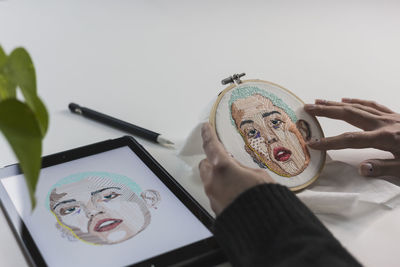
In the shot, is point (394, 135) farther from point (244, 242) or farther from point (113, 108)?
point (113, 108)

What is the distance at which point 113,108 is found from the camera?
2.83 ft

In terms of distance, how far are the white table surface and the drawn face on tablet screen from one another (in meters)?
0.09

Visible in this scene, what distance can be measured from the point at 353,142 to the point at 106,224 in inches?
14.5

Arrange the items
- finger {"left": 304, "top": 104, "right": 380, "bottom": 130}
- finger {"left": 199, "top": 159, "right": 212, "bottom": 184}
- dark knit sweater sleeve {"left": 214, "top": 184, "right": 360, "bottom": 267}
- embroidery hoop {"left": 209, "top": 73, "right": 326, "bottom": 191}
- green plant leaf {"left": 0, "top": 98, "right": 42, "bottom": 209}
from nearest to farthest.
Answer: green plant leaf {"left": 0, "top": 98, "right": 42, "bottom": 209}, dark knit sweater sleeve {"left": 214, "top": 184, "right": 360, "bottom": 267}, finger {"left": 199, "top": 159, "right": 212, "bottom": 184}, embroidery hoop {"left": 209, "top": 73, "right": 326, "bottom": 191}, finger {"left": 304, "top": 104, "right": 380, "bottom": 130}

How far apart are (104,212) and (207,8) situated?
31.3 inches

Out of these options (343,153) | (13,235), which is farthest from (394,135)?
(13,235)

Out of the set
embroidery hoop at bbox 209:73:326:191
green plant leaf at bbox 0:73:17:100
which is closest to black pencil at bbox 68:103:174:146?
embroidery hoop at bbox 209:73:326:191

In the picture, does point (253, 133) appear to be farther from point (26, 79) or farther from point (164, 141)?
point (26, 79)

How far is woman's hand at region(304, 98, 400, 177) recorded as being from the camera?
0.68 metres

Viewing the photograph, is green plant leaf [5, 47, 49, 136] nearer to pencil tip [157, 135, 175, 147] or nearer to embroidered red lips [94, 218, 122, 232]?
embroidered red lips [94, 218, 122, 232]

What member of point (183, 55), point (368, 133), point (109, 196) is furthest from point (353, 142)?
point (183, 55)

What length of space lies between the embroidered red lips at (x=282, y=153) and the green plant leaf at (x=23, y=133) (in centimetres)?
44

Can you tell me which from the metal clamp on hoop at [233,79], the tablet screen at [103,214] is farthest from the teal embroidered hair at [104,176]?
the metal clamp on hoop at [233,79]

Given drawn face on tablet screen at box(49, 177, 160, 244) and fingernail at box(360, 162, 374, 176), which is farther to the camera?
fingernail at box(360, 162, 374, 176)
